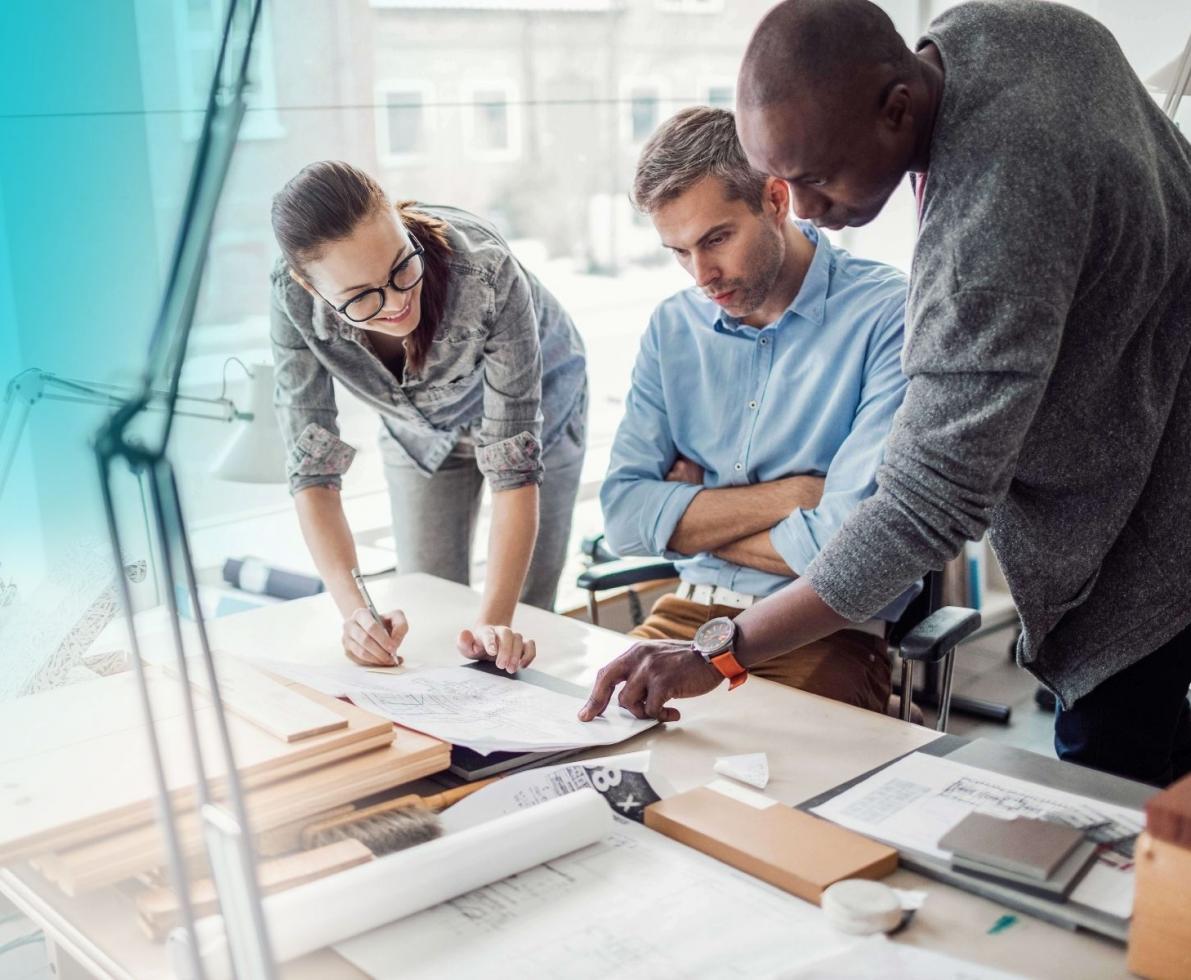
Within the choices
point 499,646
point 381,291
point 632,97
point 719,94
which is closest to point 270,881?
point 499,646

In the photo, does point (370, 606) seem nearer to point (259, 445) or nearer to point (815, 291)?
point (259, 445)

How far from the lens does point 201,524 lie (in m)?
2.71

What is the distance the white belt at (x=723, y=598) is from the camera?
1.88 metres

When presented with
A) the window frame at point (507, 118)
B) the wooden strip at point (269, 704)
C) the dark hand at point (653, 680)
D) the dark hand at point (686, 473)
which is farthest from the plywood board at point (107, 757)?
the window frame at point (507, 118)

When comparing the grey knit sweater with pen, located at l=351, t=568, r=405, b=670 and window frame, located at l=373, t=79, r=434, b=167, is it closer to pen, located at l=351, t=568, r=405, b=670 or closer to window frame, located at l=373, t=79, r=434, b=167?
pen, located at l=351, t=568, r=405, b=670

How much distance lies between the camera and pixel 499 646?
1667 millimetres

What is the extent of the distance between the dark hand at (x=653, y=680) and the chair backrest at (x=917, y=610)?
20.6 inches

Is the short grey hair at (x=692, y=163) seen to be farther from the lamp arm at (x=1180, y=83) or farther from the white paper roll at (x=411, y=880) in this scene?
the lamp arm at (x=1180, y=83)

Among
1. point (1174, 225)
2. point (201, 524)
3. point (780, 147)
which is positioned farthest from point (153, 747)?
point (201, 524)

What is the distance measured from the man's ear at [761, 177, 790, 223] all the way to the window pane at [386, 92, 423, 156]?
1221 mm

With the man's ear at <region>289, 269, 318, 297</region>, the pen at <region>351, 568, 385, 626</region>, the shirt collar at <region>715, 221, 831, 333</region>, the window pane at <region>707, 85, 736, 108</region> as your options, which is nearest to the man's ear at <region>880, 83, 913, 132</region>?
the shirt collar at <region>715, 221, 831, 333</region>

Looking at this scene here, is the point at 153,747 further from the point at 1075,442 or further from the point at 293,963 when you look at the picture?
the point at 1075,442

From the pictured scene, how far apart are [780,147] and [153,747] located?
821 millimetres

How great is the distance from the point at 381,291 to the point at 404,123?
1247 millimetres
